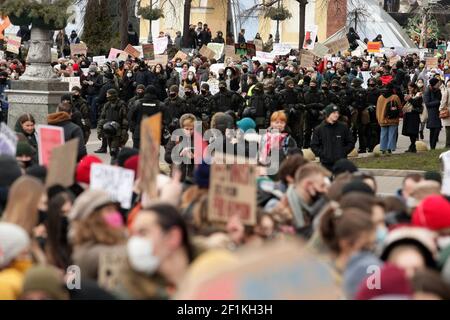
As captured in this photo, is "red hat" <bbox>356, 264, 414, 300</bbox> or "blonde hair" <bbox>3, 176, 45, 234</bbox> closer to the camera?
"red hat" <bbox>356, 264, 414, 300</bbox>

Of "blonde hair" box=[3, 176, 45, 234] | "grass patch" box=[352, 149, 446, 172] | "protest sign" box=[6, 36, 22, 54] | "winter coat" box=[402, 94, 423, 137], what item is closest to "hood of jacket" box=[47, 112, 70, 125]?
"blonde hair" box=[3, 176, 45, 234]

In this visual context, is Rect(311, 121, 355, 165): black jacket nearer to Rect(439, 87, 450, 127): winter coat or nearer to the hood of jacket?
the hood of jacket

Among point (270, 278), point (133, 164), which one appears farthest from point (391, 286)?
point (133, 164)

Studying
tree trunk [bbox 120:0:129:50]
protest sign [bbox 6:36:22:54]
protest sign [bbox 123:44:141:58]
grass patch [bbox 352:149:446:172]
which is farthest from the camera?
tree trunk [bbox 120:0:129:50]

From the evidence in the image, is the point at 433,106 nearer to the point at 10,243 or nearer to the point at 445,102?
the point at 445,102

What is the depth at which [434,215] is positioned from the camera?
336 inches

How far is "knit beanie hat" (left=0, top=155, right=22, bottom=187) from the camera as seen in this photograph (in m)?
10.6

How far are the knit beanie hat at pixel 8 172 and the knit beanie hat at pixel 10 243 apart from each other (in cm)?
288

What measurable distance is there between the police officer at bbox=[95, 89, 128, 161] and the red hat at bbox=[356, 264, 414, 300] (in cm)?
1707

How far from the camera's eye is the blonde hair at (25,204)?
342 inches

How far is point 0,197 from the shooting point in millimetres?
10062

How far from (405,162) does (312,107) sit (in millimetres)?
3604
